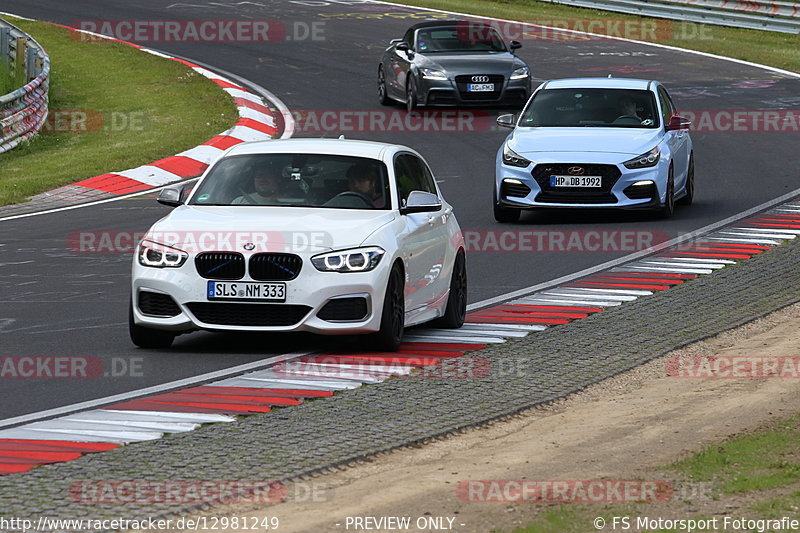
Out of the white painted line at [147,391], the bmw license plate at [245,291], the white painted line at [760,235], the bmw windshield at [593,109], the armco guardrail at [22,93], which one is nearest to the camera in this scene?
the white painted line at [147,391]

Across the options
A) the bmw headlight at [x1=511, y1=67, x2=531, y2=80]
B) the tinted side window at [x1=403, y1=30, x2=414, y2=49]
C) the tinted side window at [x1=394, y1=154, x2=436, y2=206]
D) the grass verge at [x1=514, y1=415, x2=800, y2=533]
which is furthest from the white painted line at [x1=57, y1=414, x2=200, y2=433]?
the tinted side window at [x1=403, y1=30, x2=414, y2=49]

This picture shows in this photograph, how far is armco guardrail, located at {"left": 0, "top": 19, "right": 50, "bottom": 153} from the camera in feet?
83.8

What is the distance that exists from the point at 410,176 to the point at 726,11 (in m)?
30.4

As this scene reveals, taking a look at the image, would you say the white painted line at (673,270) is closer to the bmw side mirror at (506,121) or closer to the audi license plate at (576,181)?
the audi license plate at (576,181)

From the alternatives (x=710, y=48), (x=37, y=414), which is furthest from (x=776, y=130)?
(x=37, y=414)

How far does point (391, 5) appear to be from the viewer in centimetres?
4619

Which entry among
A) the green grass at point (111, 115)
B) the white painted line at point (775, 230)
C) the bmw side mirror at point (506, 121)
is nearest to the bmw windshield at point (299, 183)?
the white painted line at point (775, 230)

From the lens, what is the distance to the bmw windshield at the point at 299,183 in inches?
484

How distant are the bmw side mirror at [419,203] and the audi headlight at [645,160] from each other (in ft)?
22.9

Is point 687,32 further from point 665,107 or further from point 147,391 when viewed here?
point 147,391

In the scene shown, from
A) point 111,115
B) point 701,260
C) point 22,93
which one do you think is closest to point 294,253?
point 701,260

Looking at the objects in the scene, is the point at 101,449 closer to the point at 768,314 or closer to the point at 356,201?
the point at 356,201

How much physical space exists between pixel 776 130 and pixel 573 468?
67.1 feet

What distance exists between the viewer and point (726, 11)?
41750 millimetres
